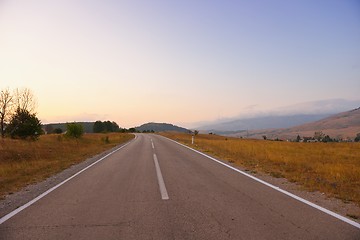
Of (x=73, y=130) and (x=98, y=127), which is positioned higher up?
(x=98, y=127)

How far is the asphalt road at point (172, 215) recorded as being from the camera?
541 centimetres

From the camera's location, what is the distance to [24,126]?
41.5 metres

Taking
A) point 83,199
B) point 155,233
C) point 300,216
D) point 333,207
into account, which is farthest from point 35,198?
point 333,207

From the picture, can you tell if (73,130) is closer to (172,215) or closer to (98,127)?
(172,215)

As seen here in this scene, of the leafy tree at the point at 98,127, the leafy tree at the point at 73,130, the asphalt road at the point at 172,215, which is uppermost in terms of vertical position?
the leafy tree at the point at 98,127

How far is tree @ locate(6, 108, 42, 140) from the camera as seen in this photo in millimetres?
41562

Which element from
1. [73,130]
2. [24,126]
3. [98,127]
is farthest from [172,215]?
[98,127]

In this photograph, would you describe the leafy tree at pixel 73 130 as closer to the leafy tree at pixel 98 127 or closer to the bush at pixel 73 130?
the bush at pixel 73 130

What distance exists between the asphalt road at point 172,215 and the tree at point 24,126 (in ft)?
115

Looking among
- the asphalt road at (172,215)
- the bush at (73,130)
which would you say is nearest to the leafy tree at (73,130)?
the bush at (73,130)

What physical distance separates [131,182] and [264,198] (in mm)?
4423

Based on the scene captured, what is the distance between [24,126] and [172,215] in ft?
130

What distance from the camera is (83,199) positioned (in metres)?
8.23

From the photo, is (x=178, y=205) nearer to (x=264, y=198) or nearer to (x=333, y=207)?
(x=264, y=198)
